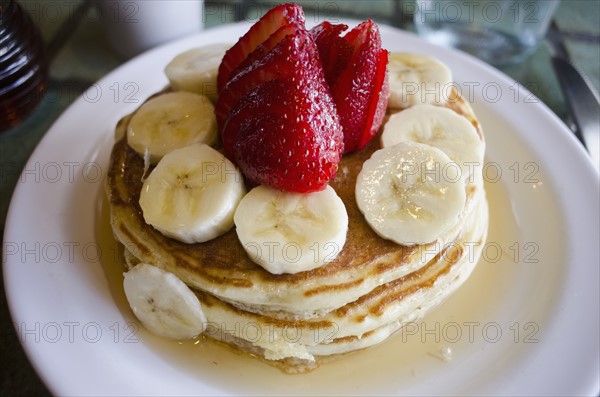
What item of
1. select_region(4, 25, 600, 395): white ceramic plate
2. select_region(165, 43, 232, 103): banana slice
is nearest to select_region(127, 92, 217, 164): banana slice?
select_region(165, 43, 232, 103): banana slice

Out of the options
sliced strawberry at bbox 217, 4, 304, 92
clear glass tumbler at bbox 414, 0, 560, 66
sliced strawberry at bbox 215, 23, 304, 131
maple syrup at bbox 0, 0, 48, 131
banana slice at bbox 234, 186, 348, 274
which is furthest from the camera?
clear glass tumbler at bbox 414, 0, 560, 66

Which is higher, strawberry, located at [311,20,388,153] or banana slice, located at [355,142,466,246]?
strawberry, located at [311,20,388,153]

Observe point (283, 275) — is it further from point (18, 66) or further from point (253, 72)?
point (18, 66)

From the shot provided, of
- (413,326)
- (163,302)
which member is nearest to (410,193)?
(413,326)

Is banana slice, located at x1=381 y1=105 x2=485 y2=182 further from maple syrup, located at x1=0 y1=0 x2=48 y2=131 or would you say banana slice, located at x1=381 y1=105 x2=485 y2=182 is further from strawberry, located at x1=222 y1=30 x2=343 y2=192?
maple syrup, located at x1=0 y1=0 x2=48 y2=131

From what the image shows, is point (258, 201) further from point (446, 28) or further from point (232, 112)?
point (446, 28)

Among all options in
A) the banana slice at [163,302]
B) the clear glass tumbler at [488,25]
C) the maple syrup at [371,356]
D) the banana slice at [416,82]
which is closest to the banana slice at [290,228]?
the banana slice at [163,302]

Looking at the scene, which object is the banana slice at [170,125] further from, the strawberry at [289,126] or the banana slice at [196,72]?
the strawberry at [289,126]
